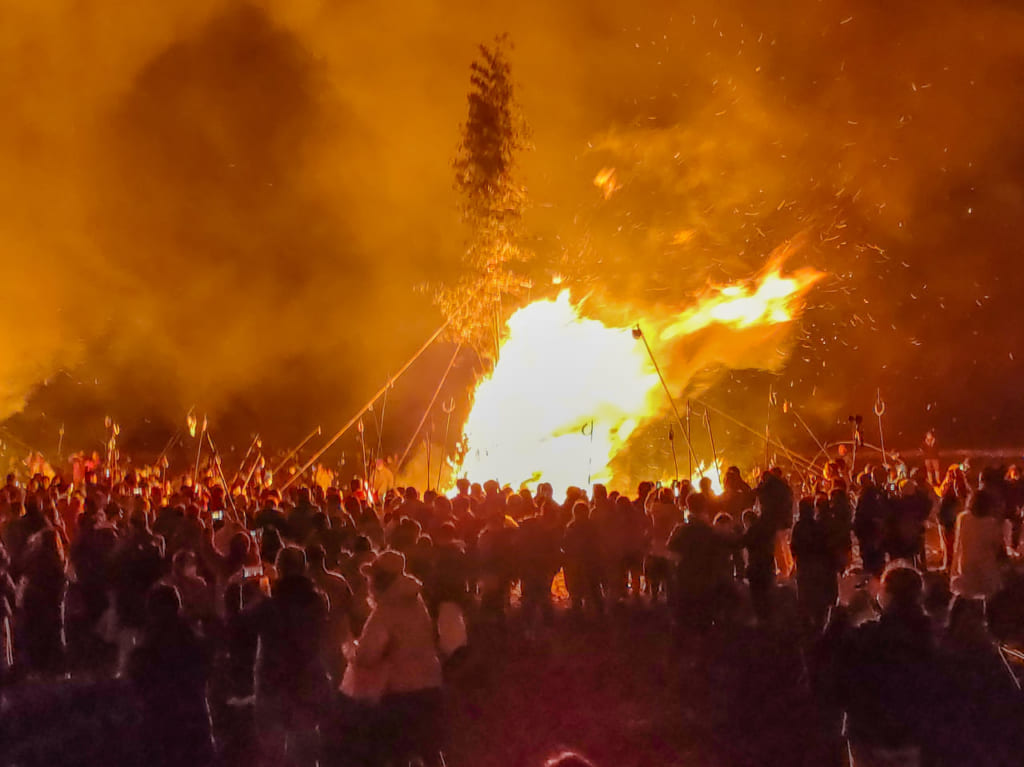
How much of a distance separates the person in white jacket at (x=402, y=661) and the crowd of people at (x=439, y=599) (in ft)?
0.04

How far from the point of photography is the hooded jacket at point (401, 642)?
4.57 meters

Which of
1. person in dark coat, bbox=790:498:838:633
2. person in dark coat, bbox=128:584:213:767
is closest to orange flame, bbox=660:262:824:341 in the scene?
A: person in dark coat, bbox=790:498:838:633

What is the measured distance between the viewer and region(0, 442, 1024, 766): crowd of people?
429cm

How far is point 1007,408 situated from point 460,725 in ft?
74.4

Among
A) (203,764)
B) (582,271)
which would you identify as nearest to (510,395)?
(582,271)

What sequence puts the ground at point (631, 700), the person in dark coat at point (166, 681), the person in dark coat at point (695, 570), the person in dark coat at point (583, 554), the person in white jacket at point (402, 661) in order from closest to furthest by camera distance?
the person in dark coat at point (166, 681)
the person in white jacket at point (402, 661)
the ground at point (631, 700)
the person in dark coat at point (695, 570)
the person in dark coat at point (583, 554)

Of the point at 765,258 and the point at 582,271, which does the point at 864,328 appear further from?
the point at 582,271

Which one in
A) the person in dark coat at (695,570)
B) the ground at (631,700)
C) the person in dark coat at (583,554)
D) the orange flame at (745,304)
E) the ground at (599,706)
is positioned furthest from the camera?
the orange flame at (745,304)

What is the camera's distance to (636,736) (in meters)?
5.74

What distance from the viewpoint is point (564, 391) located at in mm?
17656

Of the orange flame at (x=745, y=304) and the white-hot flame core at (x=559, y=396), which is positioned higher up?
the orange flame at (x=745, y=304)

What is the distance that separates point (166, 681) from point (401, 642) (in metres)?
1.11

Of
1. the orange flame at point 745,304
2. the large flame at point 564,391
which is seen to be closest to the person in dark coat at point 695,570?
the large flame at point 564,391

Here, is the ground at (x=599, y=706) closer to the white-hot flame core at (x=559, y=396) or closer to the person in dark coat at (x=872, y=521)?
the person in dark coat at (x=872, y=521)
